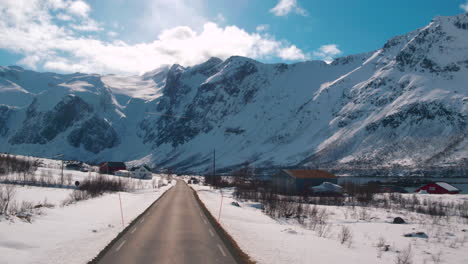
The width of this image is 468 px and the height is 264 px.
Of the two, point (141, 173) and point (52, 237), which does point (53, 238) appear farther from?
point (141, 173)

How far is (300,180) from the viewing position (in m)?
76.3

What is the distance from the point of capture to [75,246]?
16.2 meters

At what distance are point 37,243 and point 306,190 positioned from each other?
6315 cm

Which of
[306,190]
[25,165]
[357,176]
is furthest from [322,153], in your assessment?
[25,165]

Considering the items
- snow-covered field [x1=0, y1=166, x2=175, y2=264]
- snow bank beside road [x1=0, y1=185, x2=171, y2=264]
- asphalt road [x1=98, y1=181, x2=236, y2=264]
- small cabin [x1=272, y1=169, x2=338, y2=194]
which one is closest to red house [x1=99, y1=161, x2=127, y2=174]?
small cabin [x1=272, y1=169, x2=338, y2=194]

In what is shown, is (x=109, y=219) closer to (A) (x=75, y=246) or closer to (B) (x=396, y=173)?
(A) (x=75, y=246)

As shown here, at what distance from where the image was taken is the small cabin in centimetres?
7600

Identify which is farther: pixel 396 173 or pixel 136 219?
pixel 396 173

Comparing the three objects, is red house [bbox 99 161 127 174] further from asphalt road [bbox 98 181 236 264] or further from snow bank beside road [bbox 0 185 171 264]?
asphalt road [bbox 98 181 236 264]

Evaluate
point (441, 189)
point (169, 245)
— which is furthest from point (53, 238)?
point (441, 189)

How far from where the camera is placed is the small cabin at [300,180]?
76.0 m

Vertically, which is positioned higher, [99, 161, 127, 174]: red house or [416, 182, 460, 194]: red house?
[99, 161, 127, 174]: red house

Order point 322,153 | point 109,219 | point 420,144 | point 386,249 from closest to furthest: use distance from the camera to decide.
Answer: point 386,249 → point 109,219 → point 420,144 → point 322,153

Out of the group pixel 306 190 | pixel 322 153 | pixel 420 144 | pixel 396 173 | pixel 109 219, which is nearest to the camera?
pixel 109 219
